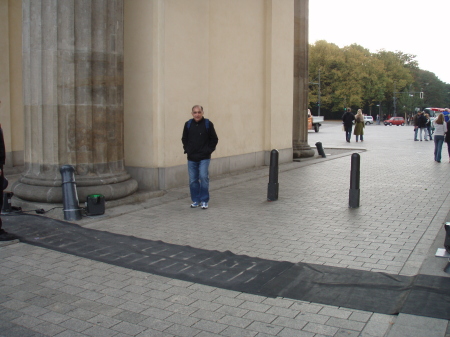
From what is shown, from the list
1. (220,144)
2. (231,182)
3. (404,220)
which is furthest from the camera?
(220,144)

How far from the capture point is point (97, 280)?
213 inches

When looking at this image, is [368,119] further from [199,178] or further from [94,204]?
[94,204]

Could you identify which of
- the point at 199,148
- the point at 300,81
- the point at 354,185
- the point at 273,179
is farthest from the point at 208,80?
the point at 300,81

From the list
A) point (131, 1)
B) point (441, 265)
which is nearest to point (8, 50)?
point (131, 1)

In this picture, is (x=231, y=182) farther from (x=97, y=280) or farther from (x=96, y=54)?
(x=97, y=280)

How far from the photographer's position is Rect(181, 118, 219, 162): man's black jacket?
29.5 ft

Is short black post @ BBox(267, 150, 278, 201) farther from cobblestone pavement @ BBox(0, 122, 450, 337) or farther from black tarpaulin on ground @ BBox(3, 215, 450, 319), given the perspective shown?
black tarpaulin on ground @ BBox(3, 215, 450, 319)

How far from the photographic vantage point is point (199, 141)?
8984 millimetres

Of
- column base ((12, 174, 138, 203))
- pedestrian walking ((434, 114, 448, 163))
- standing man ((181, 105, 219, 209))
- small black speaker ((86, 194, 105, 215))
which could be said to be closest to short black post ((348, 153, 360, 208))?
standing man ((181, 105, 219, 209))

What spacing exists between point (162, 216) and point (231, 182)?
11.8ft

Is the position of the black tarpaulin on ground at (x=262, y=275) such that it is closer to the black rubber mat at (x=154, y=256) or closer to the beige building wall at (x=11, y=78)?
the black rubber mat at (x=154, y=256)

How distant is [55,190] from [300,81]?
1163 centimetres

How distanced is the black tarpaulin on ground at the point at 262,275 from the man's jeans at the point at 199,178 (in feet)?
7.36

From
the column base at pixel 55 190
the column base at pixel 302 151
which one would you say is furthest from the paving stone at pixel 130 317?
the column base at pixel 302 151
